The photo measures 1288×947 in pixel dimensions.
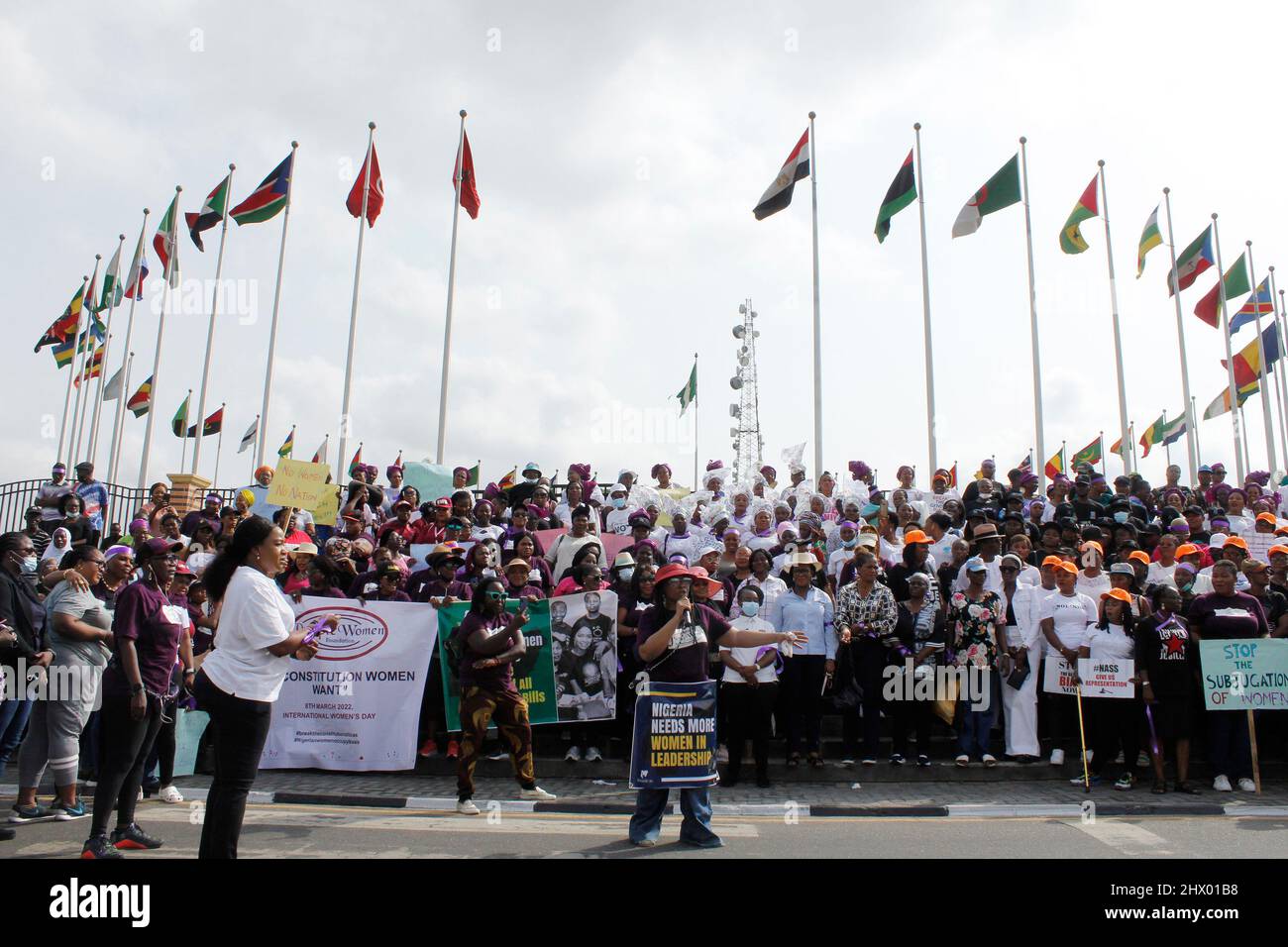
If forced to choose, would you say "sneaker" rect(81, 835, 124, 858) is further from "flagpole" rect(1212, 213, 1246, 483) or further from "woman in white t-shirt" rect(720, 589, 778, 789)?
"flagpole" rect(1212, 213, 1246, 483)

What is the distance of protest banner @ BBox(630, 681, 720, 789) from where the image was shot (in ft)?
20.9

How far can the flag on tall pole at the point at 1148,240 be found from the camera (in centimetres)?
2166

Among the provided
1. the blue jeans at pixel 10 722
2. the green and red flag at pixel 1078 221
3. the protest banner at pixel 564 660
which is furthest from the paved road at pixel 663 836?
the green and red flag at pixel 1078 221

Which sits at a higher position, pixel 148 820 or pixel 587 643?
pixel 587 643

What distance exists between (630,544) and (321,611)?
441cm

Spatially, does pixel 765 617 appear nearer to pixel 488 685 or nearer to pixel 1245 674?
pixel 488 685

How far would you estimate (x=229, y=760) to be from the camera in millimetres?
4637

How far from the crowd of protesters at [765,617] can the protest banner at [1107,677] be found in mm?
133

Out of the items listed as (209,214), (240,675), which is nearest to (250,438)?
(209,214)

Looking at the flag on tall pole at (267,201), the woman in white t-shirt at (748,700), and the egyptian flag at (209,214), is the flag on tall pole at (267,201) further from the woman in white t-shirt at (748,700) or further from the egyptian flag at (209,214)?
the woman in white t-shirt at (748,700)

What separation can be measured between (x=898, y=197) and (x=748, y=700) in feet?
47.0

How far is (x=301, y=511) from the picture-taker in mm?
14469
